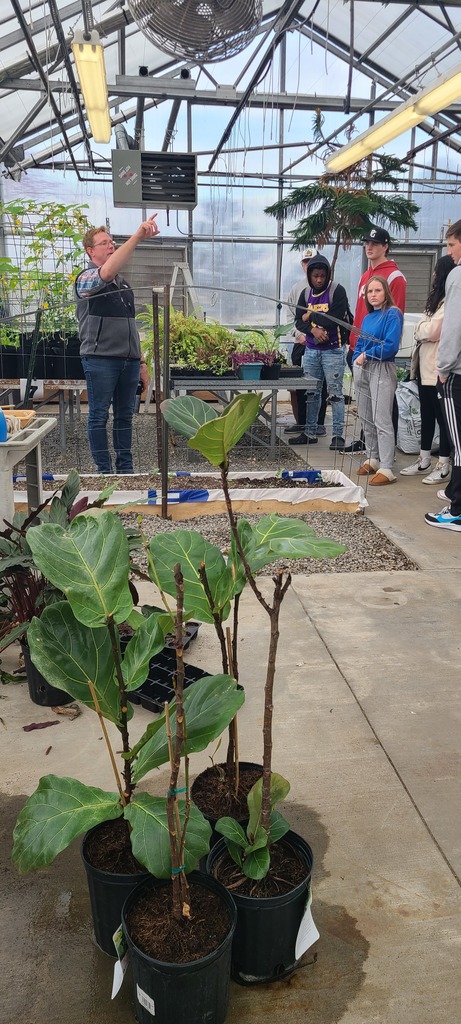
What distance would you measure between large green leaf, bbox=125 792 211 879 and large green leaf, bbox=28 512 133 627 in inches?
13.7

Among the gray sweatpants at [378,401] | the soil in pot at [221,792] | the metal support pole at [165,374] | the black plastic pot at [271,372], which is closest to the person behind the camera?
the soil in pot at [221,792]

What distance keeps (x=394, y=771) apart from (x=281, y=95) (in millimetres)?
10127

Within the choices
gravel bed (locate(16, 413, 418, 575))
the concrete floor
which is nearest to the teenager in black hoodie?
gravel bed (locate(16, 413, 418, 575))

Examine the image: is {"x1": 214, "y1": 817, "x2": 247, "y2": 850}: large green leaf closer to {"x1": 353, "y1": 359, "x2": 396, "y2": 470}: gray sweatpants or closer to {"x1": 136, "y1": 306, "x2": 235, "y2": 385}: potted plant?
{"x1": 353, "y1": 359, "x2": 396, "y2": 470}: gray sweatpants

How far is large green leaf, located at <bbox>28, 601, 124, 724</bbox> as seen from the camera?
1.39m

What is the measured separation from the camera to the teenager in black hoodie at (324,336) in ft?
20.5

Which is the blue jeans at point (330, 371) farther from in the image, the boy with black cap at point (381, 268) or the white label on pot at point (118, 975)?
the white label on pot at point (118, 975)

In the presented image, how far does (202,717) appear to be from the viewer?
129cm

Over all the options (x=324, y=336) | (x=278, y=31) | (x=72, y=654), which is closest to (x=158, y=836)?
(x=72, y=654)

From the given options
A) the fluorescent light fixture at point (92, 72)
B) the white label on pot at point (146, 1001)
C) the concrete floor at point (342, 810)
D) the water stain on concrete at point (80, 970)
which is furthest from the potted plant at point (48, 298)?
the white label on pot at point (146, 1001)

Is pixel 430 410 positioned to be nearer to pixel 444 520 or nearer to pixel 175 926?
pixel 444 520

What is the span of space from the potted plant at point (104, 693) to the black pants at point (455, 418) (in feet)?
10.7

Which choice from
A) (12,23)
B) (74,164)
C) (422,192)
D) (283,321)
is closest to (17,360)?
(12,23)

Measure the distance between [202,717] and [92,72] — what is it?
594 centimetres
